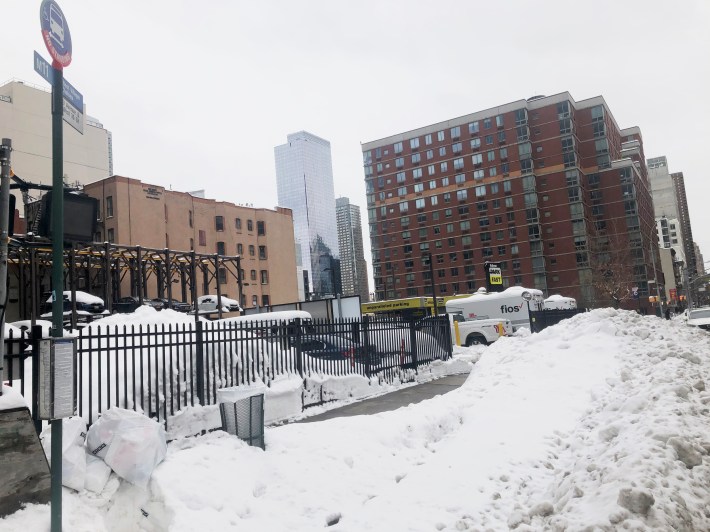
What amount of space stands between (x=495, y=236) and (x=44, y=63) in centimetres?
8161

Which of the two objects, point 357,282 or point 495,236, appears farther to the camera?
point 357,282

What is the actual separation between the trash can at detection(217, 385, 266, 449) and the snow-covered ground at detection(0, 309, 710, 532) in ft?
0.49

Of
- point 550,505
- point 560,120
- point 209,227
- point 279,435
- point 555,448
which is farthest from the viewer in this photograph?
point 560,120

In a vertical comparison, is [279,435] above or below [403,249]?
below

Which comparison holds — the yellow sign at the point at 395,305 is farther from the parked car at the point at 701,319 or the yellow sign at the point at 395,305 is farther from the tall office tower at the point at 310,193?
the tall office tower at the point at 310,193

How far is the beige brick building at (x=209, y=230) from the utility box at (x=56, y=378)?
46815 mm

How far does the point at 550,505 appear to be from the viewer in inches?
183

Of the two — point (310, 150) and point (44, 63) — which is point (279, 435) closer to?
point (44, 63)

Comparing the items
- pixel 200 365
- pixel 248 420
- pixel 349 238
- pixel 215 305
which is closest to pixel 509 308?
pixel 215 305

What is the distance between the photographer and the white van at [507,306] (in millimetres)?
28328

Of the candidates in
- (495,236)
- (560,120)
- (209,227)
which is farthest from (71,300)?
(560,120)

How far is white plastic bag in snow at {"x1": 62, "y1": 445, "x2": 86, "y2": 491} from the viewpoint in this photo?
5.24 metres

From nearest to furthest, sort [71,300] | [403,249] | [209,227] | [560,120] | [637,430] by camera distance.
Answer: [637,430] < [71,300] < [209,227] < [560,120] < [403,249]

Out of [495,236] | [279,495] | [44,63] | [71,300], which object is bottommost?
[279,495]
